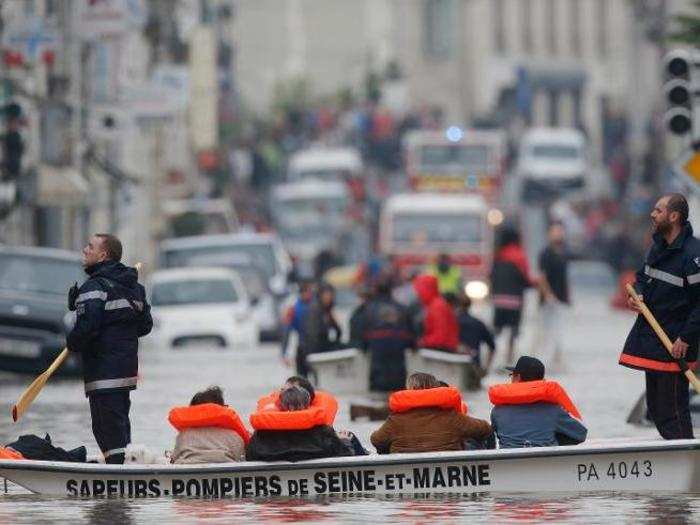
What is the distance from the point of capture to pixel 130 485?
56.7 ft

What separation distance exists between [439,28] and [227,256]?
314 feet

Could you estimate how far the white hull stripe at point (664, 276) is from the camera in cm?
1769

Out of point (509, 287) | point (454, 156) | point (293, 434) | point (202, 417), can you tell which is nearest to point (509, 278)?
point (509, 287)

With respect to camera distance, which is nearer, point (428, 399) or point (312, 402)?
point (428, 399)

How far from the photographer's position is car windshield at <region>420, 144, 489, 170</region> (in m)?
71.2

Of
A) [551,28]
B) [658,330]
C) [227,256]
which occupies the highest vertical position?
[551,28]

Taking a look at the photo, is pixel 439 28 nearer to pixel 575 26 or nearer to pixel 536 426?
pixel 575 26

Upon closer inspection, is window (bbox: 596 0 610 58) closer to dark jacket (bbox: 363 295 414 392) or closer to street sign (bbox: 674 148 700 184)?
dark jacket (bbox: 363 295 414 392)

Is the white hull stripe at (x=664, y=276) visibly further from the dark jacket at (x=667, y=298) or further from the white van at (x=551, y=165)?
the white van at (x=551, y=165)

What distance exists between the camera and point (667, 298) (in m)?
17.7

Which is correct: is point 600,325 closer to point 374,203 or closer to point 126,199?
point 126,199

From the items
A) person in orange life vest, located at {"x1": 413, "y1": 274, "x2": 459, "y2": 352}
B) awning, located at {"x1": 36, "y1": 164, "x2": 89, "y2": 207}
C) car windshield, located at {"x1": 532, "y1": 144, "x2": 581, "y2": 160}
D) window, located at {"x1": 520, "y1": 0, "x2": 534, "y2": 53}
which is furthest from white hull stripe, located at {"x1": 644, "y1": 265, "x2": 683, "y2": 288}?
window, located at {"x1": 520, "y1": 0, "x2": 534, "y2": 53}

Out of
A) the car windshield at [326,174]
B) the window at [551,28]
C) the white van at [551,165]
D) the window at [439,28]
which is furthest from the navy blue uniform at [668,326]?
the window at [439,28]

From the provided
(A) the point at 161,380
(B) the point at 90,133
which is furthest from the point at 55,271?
(B) the point at 90,133
